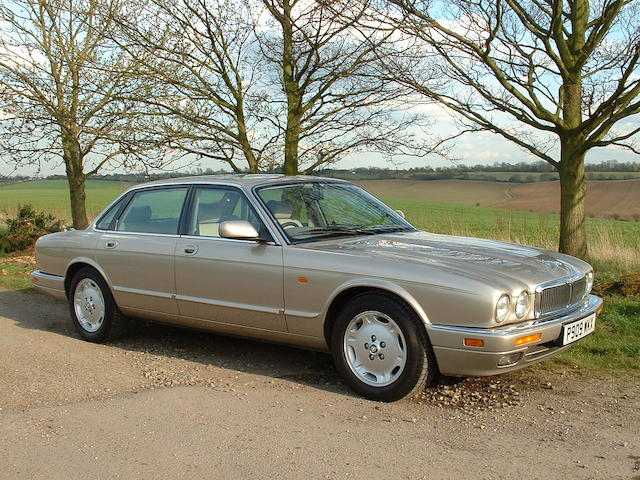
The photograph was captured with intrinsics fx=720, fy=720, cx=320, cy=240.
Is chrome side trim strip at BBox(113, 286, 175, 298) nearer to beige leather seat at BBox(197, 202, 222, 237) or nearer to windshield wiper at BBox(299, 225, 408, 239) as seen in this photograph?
beige leather seat at BBox(197, 202, 222, 237)

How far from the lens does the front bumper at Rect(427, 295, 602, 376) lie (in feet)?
14.8

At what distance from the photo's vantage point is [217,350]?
259 inches

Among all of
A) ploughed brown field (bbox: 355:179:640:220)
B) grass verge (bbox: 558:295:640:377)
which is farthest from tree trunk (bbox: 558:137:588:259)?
ploughed brown field (bbox: 355:179:640:220)

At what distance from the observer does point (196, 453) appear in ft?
13.1

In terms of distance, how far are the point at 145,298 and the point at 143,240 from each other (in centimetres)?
53

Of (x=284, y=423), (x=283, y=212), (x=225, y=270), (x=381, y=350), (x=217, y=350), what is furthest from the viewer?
(x=217, y=350)

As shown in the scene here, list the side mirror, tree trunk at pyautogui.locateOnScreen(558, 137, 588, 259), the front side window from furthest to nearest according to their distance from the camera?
tree trunk at pyautogui.locateOnScreen(558, 137, 588, 259) → the front side window → the side mirror

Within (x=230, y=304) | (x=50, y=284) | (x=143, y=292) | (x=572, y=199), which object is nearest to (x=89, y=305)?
(x=50, y=284)

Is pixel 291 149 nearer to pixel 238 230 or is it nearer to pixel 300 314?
pixel 238 230

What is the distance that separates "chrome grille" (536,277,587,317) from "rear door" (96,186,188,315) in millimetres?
3078

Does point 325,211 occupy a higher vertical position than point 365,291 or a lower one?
higher

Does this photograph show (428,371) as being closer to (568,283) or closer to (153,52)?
(568,283)

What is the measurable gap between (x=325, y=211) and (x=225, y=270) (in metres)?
1.01

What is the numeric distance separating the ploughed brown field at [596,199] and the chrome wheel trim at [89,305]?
22499mm
